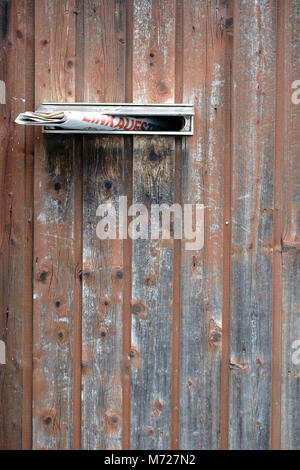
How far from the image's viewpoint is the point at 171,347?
1134 millimetres

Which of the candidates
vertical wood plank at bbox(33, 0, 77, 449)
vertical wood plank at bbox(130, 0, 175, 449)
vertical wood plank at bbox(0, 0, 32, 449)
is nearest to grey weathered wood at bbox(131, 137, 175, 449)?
vertical wood plank at bbox(130, 0, 175, 449)

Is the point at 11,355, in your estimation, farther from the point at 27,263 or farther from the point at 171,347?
the point at 171,347

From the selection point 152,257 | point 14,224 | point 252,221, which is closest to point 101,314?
point 152,257

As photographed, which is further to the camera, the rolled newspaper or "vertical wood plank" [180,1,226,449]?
"vertical wood plank" [180,1,226,449]

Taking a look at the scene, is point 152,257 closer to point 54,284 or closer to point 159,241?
point 159,241

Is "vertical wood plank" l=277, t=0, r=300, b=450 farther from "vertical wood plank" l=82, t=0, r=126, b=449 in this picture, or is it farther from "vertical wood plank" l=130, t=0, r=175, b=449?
"vertical wood plank" l=82, t=0, r=126, b=449

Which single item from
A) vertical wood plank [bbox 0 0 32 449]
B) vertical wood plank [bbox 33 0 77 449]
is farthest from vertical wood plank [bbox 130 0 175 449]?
vertical wood plank [bbox 0 0 32 449]

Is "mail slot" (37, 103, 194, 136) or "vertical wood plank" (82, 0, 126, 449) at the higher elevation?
"mail slot" (37, 103, 194, 136)

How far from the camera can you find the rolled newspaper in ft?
3.29

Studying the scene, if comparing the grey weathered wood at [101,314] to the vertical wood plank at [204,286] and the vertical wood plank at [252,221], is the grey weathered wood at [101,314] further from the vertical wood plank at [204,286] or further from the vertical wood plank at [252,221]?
the vertical wood plank at [252,221]

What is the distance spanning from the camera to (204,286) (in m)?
1.13

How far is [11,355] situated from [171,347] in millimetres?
529

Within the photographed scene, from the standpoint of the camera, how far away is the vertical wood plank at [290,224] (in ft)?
3.66
